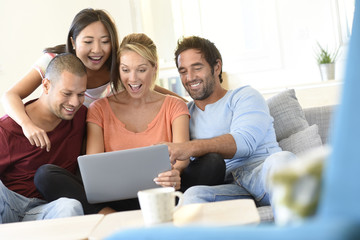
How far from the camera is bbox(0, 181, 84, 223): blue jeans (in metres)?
1.81

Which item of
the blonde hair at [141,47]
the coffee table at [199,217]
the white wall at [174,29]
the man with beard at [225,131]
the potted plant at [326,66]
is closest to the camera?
the coffee table at [199,217]

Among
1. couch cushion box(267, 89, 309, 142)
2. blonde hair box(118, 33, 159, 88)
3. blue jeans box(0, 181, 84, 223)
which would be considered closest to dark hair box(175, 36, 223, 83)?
blonde hair box(118, 33, 159, 88)

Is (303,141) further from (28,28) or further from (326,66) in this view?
(28,28)

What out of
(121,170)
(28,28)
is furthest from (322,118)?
(28,28)

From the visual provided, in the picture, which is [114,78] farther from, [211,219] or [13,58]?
[13,58]

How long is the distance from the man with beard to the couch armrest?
0.33 metres

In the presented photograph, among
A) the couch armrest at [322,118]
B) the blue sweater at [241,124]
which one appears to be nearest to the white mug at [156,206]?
the blue sweater at [241,124]

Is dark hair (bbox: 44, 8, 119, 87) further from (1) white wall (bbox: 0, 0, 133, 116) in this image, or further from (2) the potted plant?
(2) the potted plant

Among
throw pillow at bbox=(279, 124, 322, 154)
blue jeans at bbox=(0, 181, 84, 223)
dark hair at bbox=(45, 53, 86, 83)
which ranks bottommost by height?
blue jeans at bbox=(0, 181, 84, 223)

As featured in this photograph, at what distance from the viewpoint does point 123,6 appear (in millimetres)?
4707

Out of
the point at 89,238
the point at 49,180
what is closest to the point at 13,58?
the point at 49,180

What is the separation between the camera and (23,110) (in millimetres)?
2326

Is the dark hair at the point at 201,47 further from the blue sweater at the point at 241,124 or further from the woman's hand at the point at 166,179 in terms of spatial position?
the woman's hand at the point at 166,179

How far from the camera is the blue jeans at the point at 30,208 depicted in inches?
71.2
